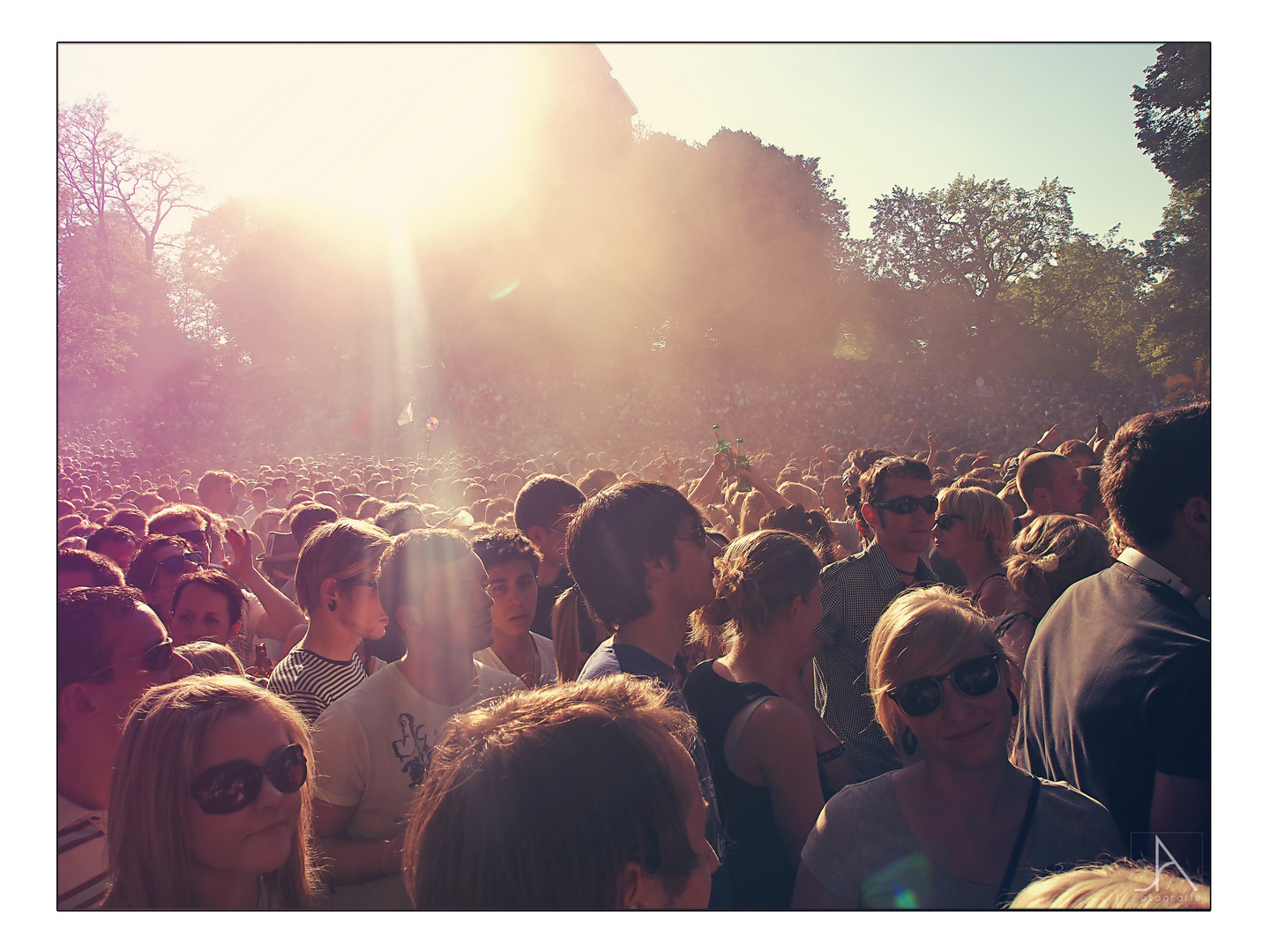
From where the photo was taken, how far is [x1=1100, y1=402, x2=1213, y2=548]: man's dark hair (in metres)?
2.22

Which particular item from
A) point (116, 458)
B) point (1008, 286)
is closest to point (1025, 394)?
point (1008, 286)

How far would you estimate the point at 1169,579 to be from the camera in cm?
213

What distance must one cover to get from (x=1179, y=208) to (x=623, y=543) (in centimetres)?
1366

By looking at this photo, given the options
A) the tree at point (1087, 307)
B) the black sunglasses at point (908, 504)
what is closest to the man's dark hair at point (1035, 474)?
the black sunglasses at point (908, 504)

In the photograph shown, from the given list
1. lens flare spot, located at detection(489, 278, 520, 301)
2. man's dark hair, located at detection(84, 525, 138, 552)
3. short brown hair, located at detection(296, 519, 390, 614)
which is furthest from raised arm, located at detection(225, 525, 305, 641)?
lens flare spot, located at detection(489, 278, 520, 301)

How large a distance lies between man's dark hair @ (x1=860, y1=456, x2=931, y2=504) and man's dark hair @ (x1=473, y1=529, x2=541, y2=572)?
168 cm

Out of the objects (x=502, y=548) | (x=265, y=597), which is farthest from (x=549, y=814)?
(x=265, y=597)

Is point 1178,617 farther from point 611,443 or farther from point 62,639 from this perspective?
point 611,443

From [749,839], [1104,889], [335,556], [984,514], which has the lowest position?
[749,839]

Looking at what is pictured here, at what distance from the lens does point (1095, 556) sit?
3199 millimetres

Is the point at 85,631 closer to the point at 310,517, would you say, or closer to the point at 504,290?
the point at 310,517

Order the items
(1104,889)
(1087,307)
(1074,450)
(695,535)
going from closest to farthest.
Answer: (1104,889)
(695,535)
(1074,450)
(1087,307)

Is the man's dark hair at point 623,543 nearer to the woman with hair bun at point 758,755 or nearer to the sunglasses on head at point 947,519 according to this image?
the woman with hair bun at point 758,755

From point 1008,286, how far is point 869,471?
3367 cm
